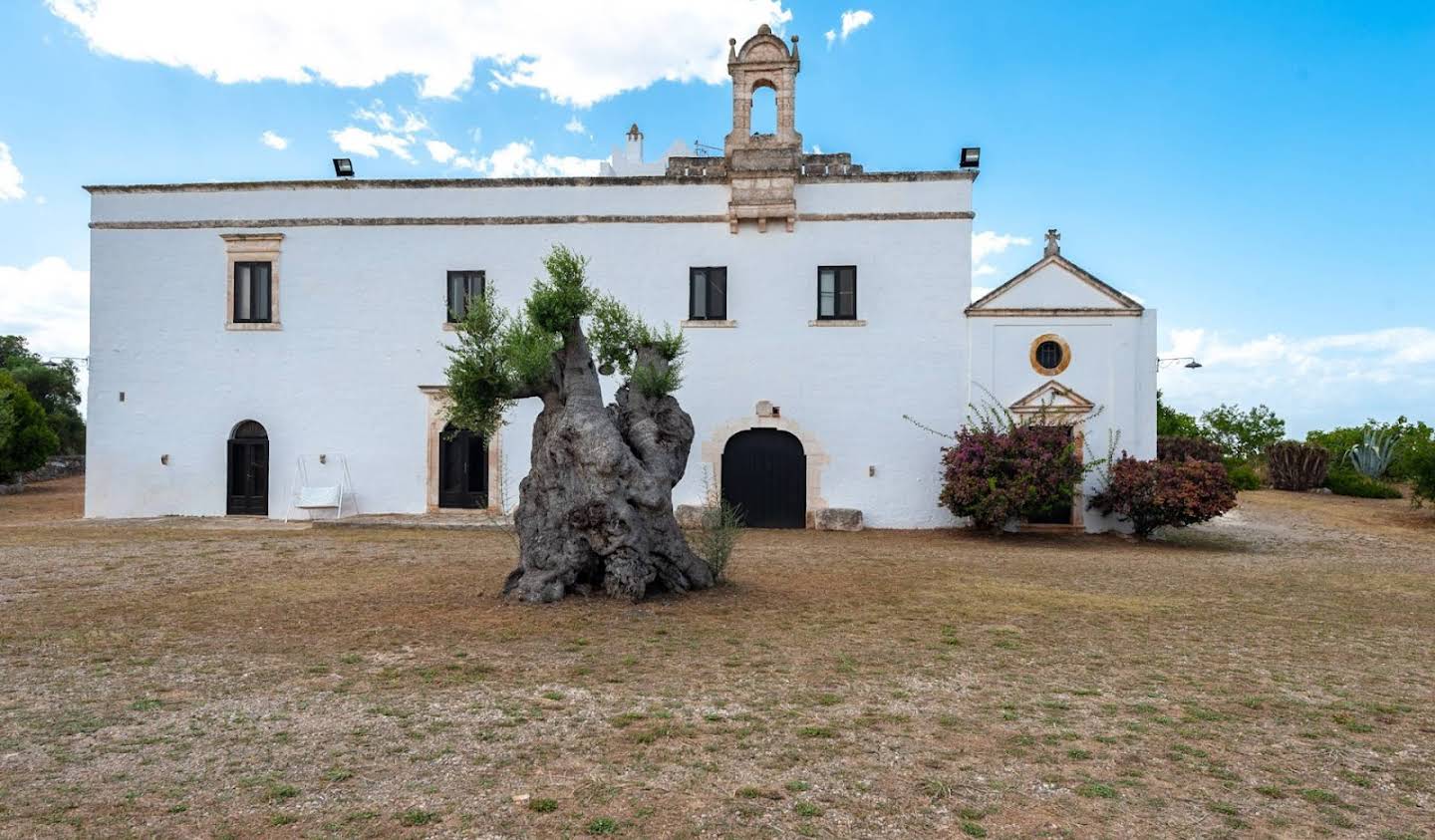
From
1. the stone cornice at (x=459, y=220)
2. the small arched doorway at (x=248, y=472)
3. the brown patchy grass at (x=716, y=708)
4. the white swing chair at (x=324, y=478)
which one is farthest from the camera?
the small arched doorway at (x=248, y=472)

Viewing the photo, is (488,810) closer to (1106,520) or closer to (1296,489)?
(1106,520)

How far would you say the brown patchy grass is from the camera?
11.6 ft

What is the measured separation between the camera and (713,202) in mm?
16688

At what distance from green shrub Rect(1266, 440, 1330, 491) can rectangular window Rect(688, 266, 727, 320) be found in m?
18.7

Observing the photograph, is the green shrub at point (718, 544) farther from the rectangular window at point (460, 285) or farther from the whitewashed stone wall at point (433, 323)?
the rectangular window at point (460, 285)

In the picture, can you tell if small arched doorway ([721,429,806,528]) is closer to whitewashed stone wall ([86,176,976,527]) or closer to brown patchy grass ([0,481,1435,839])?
whitewashed stone wall ([86,176,976,527])

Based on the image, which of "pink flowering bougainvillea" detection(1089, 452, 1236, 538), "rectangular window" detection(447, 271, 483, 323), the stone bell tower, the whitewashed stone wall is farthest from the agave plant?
"rectangular window" detection(447, 271, 483, 323)

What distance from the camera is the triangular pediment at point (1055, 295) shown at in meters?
15.8

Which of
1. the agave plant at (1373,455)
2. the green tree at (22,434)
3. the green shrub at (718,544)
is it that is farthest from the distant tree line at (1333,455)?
the green tree at (22,434)

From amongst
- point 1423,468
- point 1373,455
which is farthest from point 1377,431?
point 1423,468

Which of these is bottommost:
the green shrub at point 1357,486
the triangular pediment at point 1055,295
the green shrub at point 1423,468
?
the green shrub at point 1357,486

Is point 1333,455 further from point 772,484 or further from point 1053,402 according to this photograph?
point 772,484

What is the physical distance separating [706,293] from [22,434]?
21280 millimetres

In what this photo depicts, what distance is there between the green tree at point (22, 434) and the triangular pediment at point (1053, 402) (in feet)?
86.0
